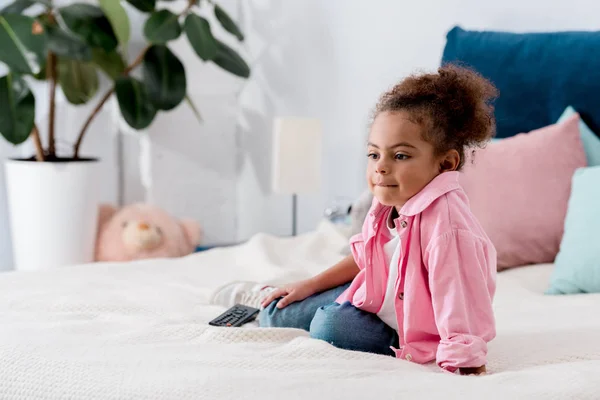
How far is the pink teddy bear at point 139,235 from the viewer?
2.87 metres

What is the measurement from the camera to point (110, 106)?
3.39 metres

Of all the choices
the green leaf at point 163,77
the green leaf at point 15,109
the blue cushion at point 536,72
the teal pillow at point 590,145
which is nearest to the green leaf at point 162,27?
the green leaf at point 163,77

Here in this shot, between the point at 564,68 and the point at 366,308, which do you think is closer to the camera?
the point at 366,308

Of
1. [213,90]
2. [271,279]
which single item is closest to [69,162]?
[213,90]

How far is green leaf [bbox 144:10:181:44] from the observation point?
2775mm

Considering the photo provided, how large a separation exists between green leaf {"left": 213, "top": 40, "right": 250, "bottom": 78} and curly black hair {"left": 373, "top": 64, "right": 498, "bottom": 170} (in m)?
1.81

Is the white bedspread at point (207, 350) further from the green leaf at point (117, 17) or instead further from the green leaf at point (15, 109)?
the green leaf at point (117, 17)

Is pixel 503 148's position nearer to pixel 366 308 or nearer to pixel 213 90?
pixel 366 308

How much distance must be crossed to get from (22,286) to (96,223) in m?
1.13

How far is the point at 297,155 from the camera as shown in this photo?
116 inches

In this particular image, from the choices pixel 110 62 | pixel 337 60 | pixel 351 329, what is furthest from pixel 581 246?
pixel 110 62

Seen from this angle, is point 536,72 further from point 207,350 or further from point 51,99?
point 51,99

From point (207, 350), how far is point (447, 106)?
0.55 metres

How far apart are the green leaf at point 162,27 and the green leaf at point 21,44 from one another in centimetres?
44
